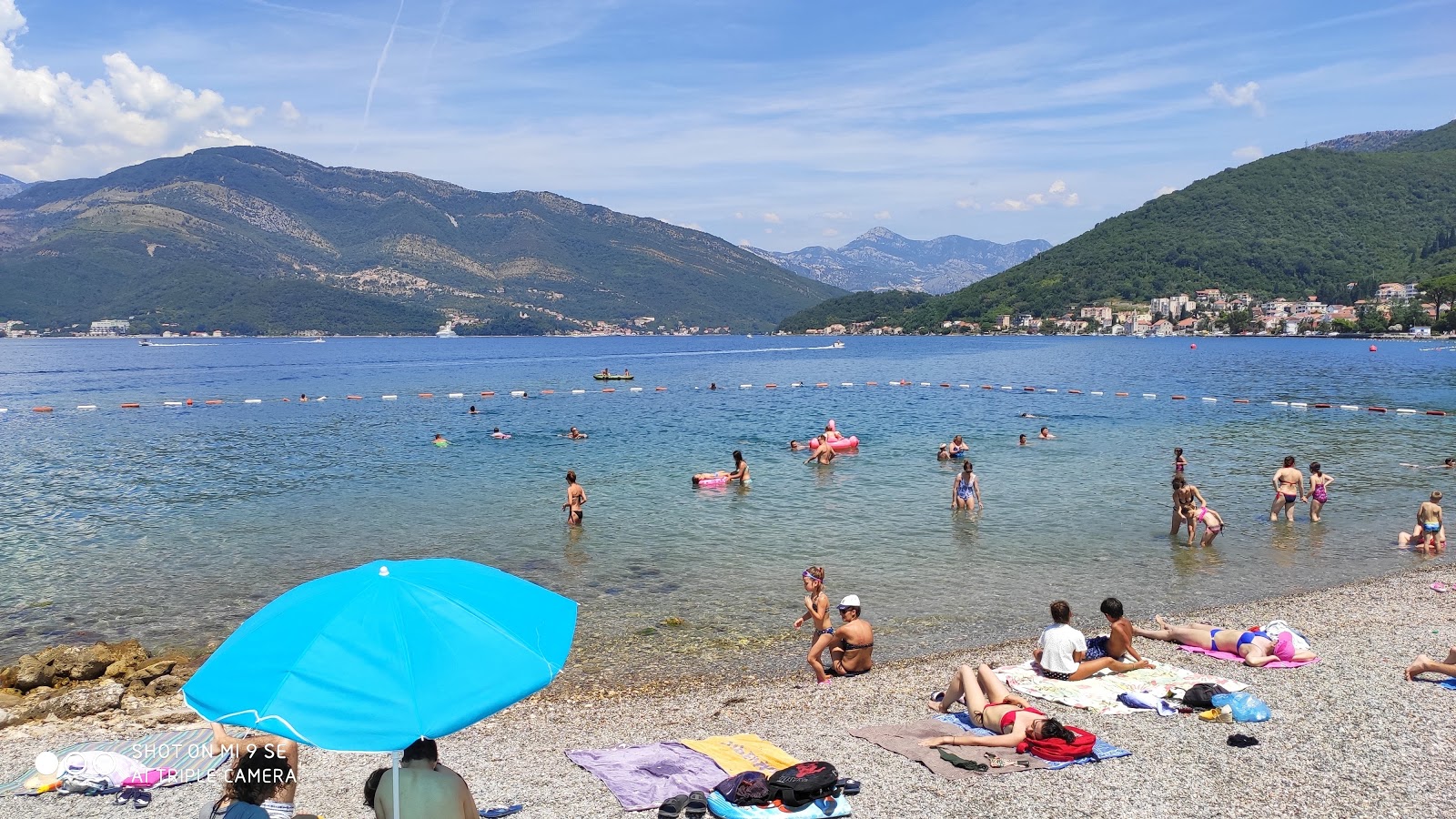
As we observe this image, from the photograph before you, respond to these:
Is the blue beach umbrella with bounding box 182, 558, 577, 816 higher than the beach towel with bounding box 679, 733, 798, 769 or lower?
higher

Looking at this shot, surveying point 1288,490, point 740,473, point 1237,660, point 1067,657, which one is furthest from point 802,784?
point 740,473

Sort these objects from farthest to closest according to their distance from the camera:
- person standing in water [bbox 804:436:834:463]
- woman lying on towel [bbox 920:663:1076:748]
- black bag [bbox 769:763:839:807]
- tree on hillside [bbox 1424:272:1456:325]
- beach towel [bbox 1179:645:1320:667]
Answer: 1. tree on hillside [bbox 1424:272:1456:325]
2. person standing in water [bbox 804:436:834:463]
3. beach towel [bbox 1179:645:1320:667]
4. woman lying on towel [bbox 920:663:1076:748]
5. black bag [bbox 769:763:839:807]

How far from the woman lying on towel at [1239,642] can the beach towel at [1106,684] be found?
94 centimetres

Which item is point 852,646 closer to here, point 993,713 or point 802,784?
point 993,713

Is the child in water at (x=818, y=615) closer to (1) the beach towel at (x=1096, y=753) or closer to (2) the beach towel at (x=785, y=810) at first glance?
(1) the beach towel at (x=1096, y=753)

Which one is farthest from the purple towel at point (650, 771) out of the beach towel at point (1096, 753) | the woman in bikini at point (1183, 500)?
the woman in bikini at point (1183, 500)

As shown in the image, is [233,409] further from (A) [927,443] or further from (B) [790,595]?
(B) [790,595]

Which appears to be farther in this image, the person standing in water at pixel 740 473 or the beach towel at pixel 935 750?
the person standing in water at pixel 740 473

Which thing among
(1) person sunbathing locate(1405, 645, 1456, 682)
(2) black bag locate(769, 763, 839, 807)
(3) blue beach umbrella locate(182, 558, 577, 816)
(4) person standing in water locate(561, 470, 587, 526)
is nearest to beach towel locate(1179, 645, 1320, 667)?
(1) person sunbathing locate(1405, 645, 1456, 682)

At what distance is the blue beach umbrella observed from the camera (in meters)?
4.59

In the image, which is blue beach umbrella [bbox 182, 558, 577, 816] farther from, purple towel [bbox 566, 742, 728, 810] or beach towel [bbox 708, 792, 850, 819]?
Result: purple towel [bbox 566, 742, 728, 810]

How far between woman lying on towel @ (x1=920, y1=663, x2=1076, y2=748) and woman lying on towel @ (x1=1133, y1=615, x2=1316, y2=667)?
3.48 metres

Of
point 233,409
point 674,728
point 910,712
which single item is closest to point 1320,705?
point 910,712

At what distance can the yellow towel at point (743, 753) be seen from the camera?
28.5 ft
